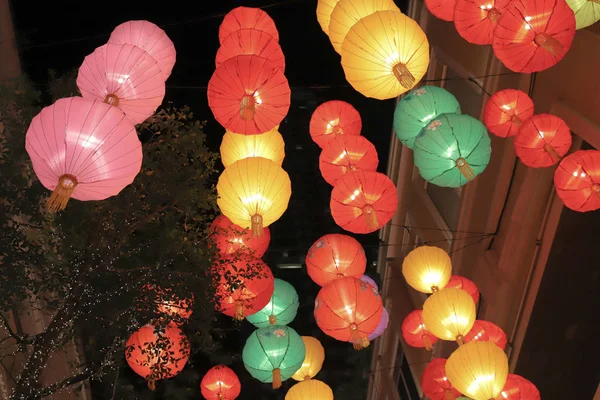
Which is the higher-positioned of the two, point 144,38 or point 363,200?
point 144,38

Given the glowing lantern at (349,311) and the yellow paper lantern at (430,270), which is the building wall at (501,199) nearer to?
the yellow paper lantern at (430,270)

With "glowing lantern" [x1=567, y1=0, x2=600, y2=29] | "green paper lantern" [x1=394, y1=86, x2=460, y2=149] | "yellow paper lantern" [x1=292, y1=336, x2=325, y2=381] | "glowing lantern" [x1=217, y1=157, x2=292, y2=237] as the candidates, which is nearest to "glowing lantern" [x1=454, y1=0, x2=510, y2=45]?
"glowing lantern" [x1=567, y1=0, x2=600, y2=29]

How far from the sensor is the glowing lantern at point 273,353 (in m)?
5.46

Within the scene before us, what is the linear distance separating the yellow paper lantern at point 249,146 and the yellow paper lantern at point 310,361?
8.85 feet

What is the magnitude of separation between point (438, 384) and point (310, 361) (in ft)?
5.44

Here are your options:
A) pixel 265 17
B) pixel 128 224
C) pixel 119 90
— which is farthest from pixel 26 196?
pixel 265 17

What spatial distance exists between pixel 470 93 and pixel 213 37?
345 centimetres

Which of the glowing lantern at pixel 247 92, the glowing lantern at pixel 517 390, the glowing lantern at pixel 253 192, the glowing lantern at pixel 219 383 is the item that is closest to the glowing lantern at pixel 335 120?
the glowing lantern at pixel 253 192

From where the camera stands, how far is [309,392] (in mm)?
6164

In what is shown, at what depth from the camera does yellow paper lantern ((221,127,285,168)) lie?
4.84 m

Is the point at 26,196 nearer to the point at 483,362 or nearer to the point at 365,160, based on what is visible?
the point at 365,160

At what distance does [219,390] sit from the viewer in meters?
6.60

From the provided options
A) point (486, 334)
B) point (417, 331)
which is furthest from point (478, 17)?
point (417, 331)

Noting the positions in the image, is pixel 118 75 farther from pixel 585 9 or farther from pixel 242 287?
pixel 585 9
